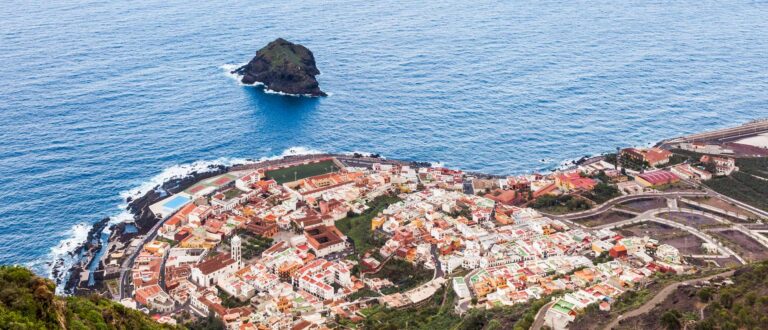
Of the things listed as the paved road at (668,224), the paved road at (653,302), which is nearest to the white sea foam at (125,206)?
the paved road at (668,224)

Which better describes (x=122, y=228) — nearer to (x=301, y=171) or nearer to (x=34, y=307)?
(x=301, y=171)

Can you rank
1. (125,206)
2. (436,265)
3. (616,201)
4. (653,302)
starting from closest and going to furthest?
(653,302)
(436,265)
(616,201)
(125,206)

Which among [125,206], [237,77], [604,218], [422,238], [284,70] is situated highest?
[284,70]

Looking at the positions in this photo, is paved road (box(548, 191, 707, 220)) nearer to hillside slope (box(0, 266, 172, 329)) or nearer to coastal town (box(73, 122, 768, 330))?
coastal town (box(73, 122, 768, 330))

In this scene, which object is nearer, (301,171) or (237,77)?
(301,171)

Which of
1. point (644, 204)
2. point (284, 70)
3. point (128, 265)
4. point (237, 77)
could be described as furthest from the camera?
point (237, 77)

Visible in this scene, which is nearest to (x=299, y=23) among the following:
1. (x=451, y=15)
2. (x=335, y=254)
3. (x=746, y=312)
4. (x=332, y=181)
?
(x=451, y=15)

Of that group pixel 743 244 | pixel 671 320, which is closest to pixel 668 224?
pixel 743 244

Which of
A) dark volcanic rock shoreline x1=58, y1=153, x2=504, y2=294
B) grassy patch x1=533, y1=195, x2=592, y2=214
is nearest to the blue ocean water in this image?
dark volcanic rock shoreline x1=58, y1=153, x2=504, y2=294

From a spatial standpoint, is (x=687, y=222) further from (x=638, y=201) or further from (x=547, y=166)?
(x=547, y=166)
